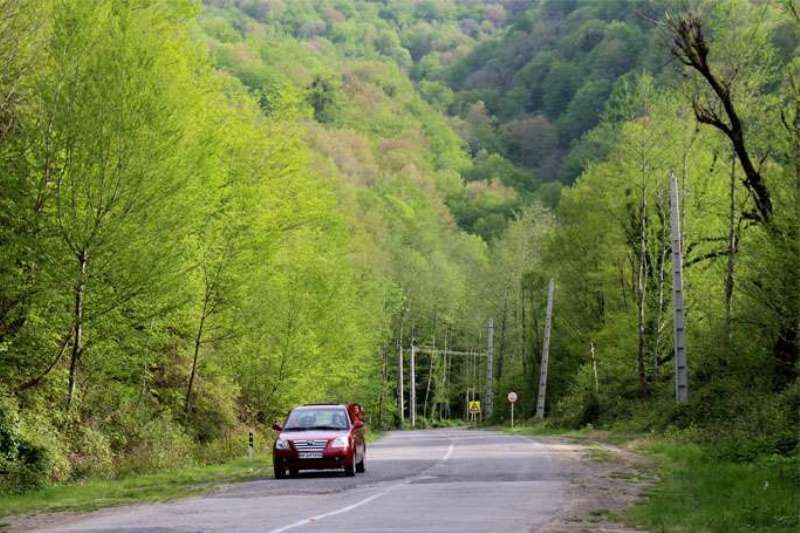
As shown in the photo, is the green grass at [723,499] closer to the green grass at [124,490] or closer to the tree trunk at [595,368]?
the green grass at [124,490]

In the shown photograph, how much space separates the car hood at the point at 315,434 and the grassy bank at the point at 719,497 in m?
7.60

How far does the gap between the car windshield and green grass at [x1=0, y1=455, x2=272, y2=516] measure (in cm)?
162

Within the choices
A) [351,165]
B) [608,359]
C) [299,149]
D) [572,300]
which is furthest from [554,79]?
[299,149]

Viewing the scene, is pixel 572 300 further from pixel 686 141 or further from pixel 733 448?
pixel 733 448

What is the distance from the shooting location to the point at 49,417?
2577cm

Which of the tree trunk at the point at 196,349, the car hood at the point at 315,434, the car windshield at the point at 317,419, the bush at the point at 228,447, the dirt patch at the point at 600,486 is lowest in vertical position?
the dirt patch at the point at 600,486

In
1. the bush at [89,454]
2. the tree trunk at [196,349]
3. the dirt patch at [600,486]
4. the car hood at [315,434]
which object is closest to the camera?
the dirt patch at [600,486]

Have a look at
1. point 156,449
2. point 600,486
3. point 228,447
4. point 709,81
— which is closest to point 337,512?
point 600,486

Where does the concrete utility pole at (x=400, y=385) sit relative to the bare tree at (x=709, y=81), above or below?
below

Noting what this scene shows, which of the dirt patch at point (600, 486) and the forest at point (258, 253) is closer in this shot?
the dirt patch at point (600, 486)

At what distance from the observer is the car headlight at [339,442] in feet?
84.7

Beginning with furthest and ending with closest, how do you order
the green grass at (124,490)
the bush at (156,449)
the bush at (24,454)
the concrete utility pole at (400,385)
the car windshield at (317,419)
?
the concrete utility pole at (400,385)
the bush at (156,449)
the car windshield at (317,419)
the bush at (24,454)
the green grass at (124,490)

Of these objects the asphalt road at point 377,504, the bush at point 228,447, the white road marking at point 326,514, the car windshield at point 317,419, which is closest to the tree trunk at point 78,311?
the asphalt road at point 377,504

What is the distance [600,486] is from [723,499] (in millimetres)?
4200
